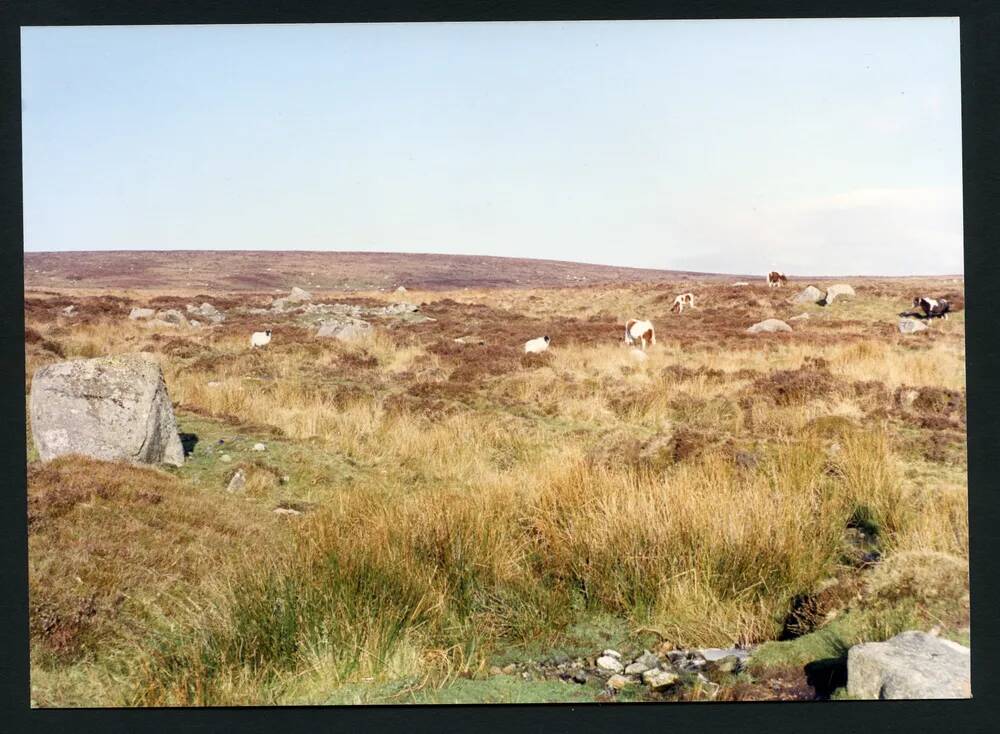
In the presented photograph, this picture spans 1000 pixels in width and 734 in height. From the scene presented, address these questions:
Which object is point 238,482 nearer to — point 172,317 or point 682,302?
point 172,317

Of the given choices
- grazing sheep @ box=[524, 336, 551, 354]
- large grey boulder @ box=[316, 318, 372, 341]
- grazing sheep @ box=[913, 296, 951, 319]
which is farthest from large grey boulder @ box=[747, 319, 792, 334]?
large grey boulder @ box=[316, 318, 372, 341]

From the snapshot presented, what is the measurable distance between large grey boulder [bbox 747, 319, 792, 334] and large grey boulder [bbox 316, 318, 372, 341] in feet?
26.4

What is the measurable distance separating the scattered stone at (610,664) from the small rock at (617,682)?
0.06 meters

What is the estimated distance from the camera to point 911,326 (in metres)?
13.1

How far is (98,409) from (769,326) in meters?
13.2

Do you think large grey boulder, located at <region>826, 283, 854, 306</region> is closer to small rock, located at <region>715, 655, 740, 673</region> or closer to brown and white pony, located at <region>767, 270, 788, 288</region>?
brown and white pony, located at <region>767, 270, 788, 288</region>

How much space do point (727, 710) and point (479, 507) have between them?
1939 millimetres

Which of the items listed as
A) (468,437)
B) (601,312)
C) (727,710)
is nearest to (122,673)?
(727,710)

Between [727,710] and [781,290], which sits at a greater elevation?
[781,290]

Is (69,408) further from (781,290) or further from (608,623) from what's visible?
(781,290)

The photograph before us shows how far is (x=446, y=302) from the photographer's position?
75.4 feet

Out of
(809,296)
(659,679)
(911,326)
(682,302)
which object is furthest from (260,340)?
(809,296)

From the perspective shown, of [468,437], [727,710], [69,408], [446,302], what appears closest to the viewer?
[727,710]

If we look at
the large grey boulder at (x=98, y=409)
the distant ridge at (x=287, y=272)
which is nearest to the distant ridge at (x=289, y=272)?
the distant ridge at (x=287, y=272)
